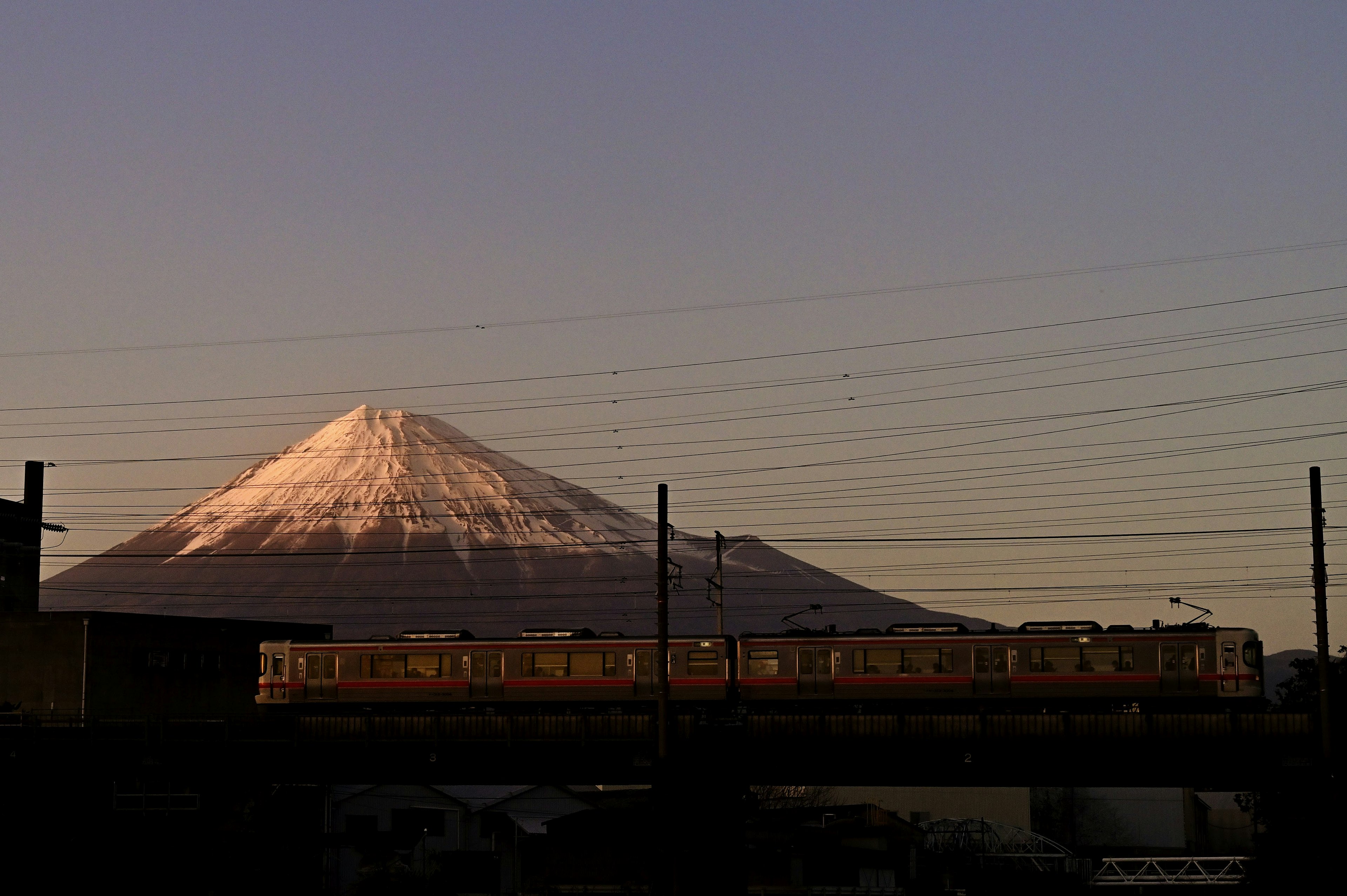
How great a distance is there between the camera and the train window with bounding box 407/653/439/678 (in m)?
56.1

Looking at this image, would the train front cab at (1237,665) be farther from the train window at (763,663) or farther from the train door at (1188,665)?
the train window at (763,663)

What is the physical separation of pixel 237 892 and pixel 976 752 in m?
35.2

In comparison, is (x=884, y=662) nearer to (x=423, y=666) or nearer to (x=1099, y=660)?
(x=1099, y=660)

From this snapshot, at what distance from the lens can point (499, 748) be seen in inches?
2024

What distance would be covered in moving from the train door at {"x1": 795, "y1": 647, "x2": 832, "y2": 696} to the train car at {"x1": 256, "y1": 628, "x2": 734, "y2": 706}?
249 centimetres

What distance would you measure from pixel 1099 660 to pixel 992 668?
3705mm

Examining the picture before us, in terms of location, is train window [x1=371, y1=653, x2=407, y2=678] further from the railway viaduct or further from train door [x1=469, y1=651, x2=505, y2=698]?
the railway viaduct

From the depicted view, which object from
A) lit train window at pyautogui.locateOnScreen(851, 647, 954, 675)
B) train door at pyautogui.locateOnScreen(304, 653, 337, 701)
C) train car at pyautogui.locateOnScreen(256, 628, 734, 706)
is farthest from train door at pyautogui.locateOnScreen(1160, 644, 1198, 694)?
train door at pyautogui.locateOnScreen(304, 653, 337, 701)

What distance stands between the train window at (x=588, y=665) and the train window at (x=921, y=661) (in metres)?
10.9

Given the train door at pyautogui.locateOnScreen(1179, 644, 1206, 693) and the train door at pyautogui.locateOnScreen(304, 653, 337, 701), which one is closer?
the train door at pyautogui.locateOnScreen(1179, 644, 1206, 693)

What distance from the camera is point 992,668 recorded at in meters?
52.7

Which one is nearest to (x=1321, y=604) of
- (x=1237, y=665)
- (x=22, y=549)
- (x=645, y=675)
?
(x=1237, y=665)

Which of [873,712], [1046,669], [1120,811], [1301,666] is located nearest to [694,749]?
[873,712]

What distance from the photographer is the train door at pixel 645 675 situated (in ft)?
177
